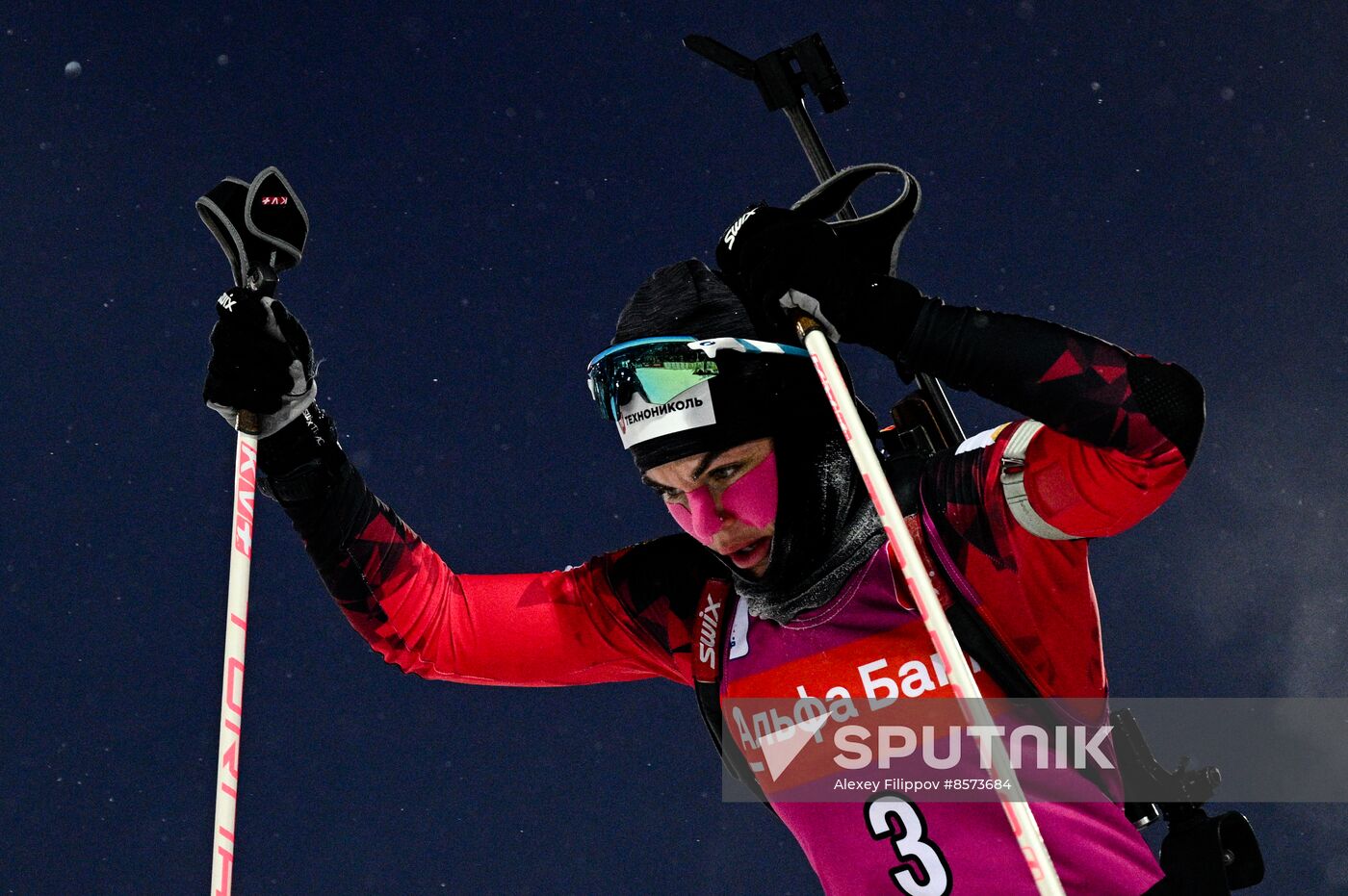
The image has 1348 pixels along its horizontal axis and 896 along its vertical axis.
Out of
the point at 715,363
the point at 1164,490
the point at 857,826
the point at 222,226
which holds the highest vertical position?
the point at 222,226

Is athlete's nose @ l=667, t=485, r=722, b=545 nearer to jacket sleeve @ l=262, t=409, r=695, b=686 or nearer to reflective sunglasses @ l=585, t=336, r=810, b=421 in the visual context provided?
reflective sunglasses @ l=585, t=336, r=810, b=421

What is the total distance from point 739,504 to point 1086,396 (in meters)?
0.64

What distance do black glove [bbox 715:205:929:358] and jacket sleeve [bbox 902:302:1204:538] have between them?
0.13ft

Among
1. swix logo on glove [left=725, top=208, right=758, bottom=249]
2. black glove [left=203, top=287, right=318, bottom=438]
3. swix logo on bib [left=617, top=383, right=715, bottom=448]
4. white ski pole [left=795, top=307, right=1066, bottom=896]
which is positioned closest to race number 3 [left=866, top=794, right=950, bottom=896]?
white ski pole [left=795, top=307, right=1066, bottom=896]

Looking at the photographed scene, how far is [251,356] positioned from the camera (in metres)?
2.06

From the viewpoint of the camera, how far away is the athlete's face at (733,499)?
216 centimetres

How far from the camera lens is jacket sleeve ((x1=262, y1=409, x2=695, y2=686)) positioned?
237 cm

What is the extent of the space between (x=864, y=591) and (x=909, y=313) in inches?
21.2

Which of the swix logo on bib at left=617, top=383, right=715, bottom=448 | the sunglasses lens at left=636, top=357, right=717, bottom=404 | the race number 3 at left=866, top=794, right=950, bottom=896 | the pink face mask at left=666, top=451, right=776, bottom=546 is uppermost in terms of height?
the sunglasses lens at left=636, top=357, right=717, bottom=404

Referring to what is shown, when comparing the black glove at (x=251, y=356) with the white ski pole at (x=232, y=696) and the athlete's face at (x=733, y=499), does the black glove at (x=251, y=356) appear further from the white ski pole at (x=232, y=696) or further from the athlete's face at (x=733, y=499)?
the athlete's face at (x=733, y=499)

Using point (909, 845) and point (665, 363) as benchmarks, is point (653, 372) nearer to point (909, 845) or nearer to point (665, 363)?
point (665, 363)

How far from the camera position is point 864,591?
216 centimetres

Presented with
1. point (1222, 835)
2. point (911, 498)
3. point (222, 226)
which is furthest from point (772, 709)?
point (222, 226)

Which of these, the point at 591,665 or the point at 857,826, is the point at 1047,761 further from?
the point at 591,665
